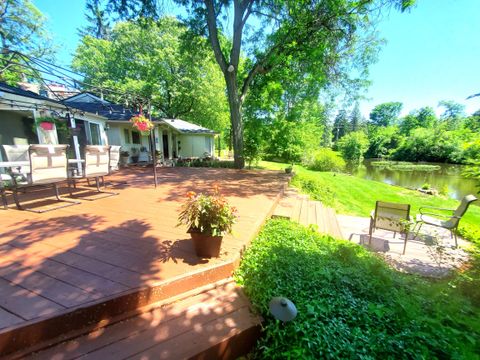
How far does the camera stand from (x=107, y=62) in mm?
18594

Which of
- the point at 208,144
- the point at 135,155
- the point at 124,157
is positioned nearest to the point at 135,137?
the point at 135,155

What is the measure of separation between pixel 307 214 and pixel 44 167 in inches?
205

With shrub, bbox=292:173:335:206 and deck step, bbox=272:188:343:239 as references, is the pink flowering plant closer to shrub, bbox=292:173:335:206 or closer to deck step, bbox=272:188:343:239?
deck step, bbox=272:188:343:239

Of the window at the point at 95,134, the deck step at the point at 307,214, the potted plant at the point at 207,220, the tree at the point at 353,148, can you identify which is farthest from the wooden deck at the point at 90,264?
the tree at the point at 353,148

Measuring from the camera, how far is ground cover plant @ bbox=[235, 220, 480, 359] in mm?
1530

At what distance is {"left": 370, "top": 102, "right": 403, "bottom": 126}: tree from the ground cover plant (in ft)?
230

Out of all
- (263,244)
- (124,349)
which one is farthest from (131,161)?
(124,349)

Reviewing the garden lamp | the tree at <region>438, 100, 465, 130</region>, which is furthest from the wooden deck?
the tree at <region>438, 100, 465, 130</region>

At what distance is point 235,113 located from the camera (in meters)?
9.66

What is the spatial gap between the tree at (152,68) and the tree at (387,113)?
58.3 metres

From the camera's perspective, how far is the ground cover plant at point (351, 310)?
1.53 meters

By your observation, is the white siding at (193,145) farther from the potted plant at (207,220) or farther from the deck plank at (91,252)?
the potted plant at (207,220)

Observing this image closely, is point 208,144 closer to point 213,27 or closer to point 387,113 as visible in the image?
point 213,27

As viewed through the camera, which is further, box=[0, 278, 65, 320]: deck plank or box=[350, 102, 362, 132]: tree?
box=[350, 102, 362, 132]: tree
